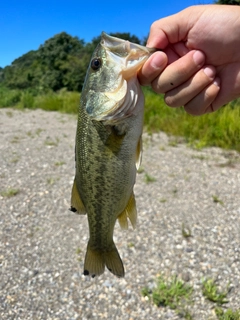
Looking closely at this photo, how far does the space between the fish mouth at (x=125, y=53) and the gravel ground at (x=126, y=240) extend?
2940 mm

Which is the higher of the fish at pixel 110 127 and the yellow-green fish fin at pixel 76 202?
the fish at pixel 110 127

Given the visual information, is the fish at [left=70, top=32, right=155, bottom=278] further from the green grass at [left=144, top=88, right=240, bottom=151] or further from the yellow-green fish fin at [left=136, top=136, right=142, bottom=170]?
the green grass at [left=144, top=88, right=240, bottom=151]

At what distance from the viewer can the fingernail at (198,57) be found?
7.01 ft

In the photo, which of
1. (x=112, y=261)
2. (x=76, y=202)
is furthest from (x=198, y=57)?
(x=112, y=261)

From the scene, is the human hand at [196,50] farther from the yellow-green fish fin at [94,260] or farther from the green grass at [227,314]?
the green grass at [227,314]

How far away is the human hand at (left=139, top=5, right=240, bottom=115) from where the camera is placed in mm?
2150

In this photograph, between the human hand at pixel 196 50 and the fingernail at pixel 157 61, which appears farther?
the human hand at pixel 196 50

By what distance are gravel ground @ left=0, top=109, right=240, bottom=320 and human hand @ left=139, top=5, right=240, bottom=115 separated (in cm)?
265

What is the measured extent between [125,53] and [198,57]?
54 cm

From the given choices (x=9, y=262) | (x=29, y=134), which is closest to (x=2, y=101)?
(x=29, y=134)

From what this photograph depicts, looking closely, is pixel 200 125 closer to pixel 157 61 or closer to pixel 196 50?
pixel 196 50

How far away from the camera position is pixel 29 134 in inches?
446

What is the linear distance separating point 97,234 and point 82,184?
0.42m

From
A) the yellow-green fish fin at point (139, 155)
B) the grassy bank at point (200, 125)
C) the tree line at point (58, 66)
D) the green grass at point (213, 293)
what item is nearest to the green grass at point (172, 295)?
the green grass at point (213, 293)
